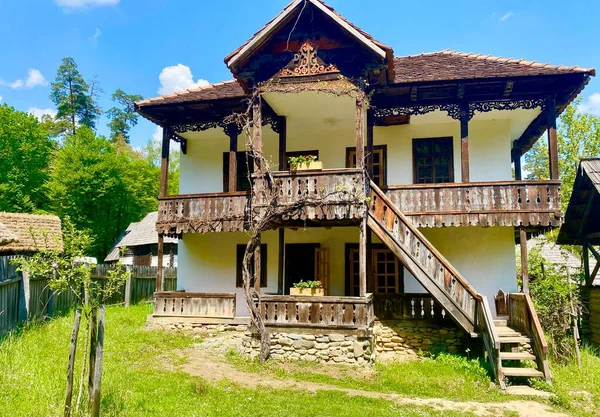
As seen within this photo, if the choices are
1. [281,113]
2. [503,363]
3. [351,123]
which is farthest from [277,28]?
[503,363]

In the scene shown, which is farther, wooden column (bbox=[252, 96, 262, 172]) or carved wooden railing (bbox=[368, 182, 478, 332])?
wooden column (bbox=[252, 96, 262, 172])

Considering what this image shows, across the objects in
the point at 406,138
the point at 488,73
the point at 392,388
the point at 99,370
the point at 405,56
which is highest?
the point at 405,56

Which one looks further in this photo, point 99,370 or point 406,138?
point 406,138

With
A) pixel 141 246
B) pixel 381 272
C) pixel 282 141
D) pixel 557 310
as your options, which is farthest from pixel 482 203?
pixel 141 246

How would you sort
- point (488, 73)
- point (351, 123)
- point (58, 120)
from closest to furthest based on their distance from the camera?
point (488, 73) < point (351, 123) < point (58, 120)

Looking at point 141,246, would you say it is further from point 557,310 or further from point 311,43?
point 557,310

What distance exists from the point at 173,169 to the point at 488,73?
40366 millimetres

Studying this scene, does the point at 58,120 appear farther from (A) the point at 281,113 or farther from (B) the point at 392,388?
(B) the point at 392,388

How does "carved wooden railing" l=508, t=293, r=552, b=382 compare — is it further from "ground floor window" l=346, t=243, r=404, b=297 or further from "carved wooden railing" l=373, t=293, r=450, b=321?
"ground floor window" l=346, t=243, r=404, b=297

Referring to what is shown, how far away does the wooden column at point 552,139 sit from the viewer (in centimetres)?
1192

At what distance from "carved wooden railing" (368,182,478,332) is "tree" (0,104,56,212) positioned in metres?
27.3

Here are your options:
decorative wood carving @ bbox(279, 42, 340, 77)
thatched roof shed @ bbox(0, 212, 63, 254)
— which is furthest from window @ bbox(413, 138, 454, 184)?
thatched roof shed @ bbox(0, 212, 63, 254)

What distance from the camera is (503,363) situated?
389 inches

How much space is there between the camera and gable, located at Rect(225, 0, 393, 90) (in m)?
10.9
